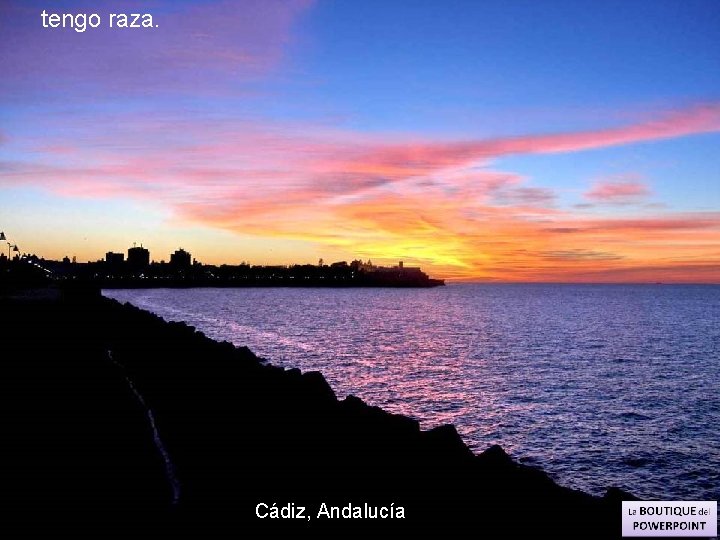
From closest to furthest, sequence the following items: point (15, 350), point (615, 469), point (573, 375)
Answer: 1. point (615, 469)
2. point (15, 350)
3. point (573, 375)

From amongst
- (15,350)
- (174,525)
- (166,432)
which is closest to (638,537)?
(174,525)

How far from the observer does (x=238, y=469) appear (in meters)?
12.4

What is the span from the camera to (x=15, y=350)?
2761 centimetres

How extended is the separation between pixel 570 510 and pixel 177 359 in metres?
21.8

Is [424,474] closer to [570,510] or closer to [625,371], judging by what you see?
[570,510]

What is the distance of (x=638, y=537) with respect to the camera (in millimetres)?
10203

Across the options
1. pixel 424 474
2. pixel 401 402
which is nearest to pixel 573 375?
pixel 401 402

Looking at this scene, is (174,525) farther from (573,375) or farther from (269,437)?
(573,375)

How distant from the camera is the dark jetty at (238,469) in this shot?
31.0 ft

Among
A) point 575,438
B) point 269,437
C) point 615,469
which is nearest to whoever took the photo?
point 269,437

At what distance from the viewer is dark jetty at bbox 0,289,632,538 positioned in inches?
372

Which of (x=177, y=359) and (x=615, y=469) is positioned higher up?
(x=177, y=359)

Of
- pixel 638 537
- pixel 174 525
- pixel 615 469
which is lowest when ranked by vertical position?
pixel 615 469

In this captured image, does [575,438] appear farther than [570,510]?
Yes
